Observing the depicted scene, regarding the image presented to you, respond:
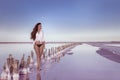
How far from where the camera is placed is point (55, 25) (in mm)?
6012

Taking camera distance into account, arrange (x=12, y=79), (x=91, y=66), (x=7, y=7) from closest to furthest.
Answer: (x=12, y=79) → (x=91, y=66) → (x=7, y=7)

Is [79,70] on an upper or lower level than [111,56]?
lower

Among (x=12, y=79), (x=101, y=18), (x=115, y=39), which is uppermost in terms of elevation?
Result: (x=101, y=18)

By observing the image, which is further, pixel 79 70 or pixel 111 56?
pixel 111 56

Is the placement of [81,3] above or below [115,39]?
above

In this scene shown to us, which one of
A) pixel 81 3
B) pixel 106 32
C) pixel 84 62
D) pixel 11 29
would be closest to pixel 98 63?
pixel 84 62

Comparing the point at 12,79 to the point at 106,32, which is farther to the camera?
the point at 106,32

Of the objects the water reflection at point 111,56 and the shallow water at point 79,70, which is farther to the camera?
the water reflection at point 111,56

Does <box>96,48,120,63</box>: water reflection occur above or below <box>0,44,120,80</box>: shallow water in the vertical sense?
above

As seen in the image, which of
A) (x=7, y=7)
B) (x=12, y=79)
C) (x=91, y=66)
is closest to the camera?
(x=12, y=79)

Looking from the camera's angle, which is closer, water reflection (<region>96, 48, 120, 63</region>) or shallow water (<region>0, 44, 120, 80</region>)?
shallow water (<region>0, 44, 120, 80</region>)

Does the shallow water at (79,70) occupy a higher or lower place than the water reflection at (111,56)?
lower

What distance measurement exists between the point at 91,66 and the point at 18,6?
5.89 feet

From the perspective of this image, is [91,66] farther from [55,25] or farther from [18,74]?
[18,74]
